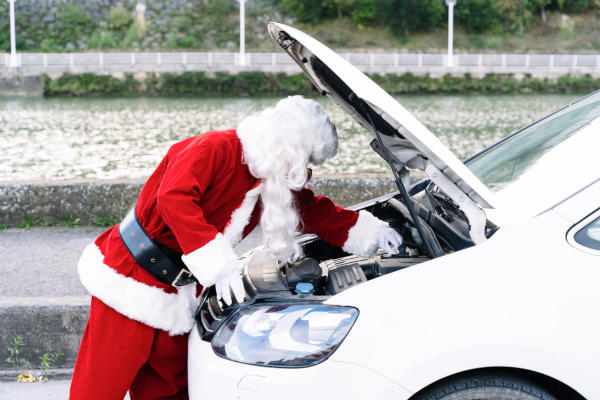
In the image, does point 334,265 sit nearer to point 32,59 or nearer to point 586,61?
point 32,59

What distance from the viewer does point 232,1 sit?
173 ft

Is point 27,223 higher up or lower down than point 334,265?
lower down

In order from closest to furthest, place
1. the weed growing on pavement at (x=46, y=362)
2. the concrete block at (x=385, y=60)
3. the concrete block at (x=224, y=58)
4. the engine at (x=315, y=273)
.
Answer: the engine at (x=315, y=273)
the weed growing on pavement at (x=46, y=362)
the concrete block at (x=385, y=60)
the concrete block at (x=224, y=58)

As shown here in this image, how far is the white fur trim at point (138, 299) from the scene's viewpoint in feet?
9.21

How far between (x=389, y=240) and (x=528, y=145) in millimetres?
715

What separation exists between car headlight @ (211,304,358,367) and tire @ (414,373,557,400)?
0.31 m

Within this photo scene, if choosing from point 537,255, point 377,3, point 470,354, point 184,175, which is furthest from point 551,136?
point 377,3

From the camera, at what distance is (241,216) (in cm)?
286

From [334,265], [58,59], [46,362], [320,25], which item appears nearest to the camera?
[334,265]

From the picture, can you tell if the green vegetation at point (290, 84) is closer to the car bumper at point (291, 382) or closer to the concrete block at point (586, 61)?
the concrete block at point (586, 61)

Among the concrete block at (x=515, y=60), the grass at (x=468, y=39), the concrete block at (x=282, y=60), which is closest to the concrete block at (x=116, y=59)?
the concrete block at (x=282, y=60)

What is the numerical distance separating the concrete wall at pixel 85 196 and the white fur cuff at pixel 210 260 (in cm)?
369

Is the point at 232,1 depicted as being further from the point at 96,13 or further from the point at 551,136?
the point at 551,136

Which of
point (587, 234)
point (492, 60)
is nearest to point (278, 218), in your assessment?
point (587, 234)
